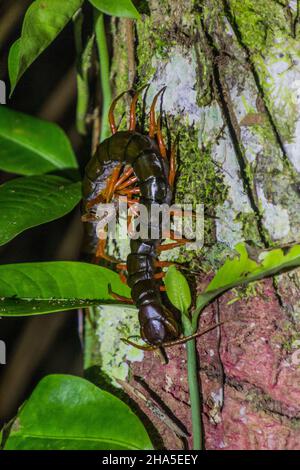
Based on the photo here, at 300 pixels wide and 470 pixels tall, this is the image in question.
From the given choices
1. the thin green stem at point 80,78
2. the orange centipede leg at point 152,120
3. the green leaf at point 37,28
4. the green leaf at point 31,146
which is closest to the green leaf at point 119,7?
the green leaf at point 37,28

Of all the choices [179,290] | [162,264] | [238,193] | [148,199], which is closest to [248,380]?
[179,290]

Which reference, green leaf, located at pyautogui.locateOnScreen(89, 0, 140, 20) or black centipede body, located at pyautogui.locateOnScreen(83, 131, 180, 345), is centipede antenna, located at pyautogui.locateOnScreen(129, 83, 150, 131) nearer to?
black centipede body, located at pyautogui.locateOnScreen(83, 131, 180, 345)

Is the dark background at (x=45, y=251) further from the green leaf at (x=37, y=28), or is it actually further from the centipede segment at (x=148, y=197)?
the green leaf at (x=37, y=28)

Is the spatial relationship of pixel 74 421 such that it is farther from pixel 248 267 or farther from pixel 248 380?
pixel 248 267

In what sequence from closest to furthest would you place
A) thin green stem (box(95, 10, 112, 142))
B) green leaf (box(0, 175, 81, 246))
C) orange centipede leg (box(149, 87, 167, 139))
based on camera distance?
green leaf (box(0, 175, 81, 246)), orange centipede leg (box(149, 87, 167, 139)), thin green stem (box(95, 10, 112, 142))

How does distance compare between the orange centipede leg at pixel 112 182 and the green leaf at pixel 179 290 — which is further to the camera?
the orange centipede leg at pixel 112 182

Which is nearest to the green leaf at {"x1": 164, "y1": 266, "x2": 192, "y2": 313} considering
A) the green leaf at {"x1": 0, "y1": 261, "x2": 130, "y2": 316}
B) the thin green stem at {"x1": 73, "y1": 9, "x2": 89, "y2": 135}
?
the green leaf at {"x1": 0, "y1": 261, "x2": 130, "y2": 316}
